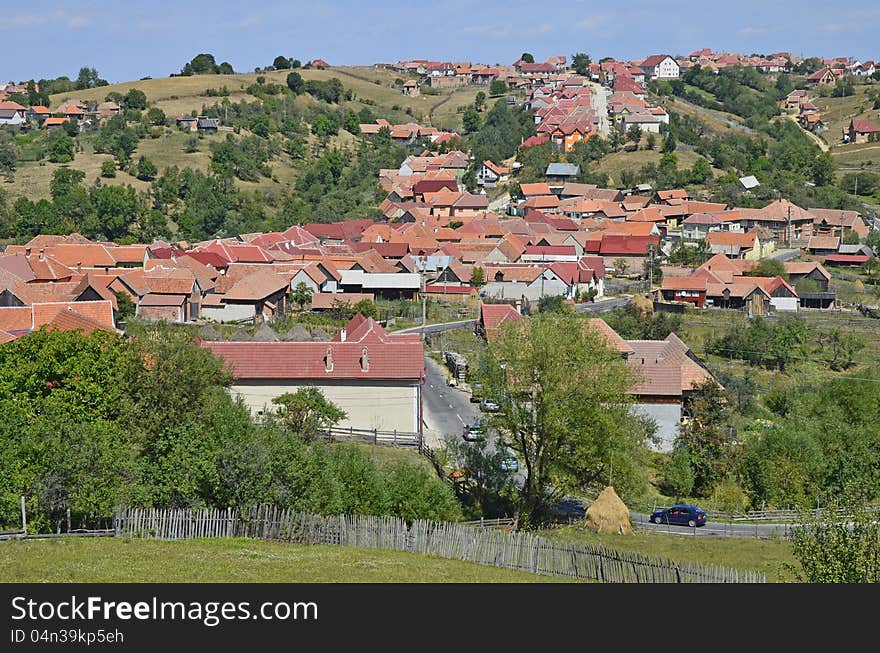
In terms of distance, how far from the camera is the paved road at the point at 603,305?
213 ft

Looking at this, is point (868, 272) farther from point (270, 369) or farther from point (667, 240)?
point (270, 369)

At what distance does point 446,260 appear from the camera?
242ft

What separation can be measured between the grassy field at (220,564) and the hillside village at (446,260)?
9.96 metres

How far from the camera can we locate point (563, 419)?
28297mm

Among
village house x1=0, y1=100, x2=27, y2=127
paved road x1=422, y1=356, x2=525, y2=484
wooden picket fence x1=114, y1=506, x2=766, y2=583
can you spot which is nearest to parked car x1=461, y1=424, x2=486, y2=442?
paved road x1=422, y1=356, x2=525, y2=484

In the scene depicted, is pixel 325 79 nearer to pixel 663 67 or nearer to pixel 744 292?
pixel 663 67

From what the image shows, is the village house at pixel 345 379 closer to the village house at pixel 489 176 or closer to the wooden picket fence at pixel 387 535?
the wooden picket fence at pixel 387 535

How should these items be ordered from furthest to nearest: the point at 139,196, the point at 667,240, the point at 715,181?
the point at 715,181
the point at 139,196
the point at 667,240

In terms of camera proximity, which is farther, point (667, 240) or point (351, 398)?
point (667, 240)

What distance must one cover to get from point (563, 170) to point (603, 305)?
124 feet

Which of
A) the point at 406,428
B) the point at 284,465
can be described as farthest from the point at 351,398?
the point at 284,465

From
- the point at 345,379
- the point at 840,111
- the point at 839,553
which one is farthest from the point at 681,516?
the point at 840,111

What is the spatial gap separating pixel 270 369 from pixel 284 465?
1125cm

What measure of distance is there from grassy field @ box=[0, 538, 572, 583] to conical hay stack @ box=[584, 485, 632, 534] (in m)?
7.73
